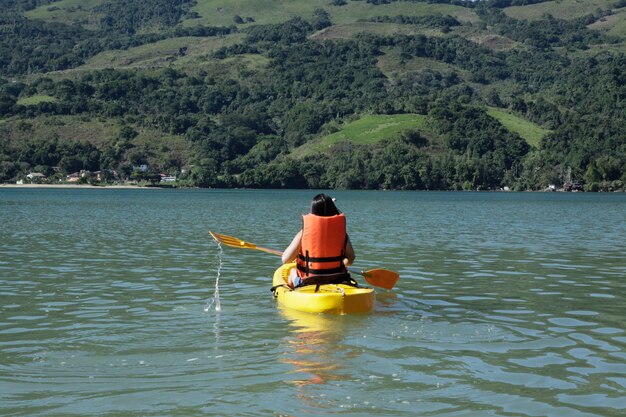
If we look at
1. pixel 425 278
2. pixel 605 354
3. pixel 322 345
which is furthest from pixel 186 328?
pixel 425 278

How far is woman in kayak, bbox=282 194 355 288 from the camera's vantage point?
53.9ft

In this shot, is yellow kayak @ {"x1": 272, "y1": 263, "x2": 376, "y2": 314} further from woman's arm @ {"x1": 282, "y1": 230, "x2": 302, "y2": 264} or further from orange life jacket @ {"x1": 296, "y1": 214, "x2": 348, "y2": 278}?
woman's arm @ {"x1": 282, "y1": 230, "x2": 302, "y2": 264}

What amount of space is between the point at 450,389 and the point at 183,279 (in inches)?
534

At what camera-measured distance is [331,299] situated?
16250 mm

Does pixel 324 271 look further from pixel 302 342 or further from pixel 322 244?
pixel 302 342

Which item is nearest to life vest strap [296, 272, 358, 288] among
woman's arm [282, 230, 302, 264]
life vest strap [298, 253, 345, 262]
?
life vest strap [298, 253, 345, 262]

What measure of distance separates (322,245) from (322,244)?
20mm

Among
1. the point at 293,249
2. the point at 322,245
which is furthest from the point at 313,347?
the point at 293,249

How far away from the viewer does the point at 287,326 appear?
15.7m

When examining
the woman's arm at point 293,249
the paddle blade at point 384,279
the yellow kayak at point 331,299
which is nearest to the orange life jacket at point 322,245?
the woman's arm at point 293,249

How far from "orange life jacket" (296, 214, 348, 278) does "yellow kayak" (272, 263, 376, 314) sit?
1.29 feet

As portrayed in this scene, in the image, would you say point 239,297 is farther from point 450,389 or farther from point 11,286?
point 450,389

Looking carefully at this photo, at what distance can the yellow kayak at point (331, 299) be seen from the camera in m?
16.3

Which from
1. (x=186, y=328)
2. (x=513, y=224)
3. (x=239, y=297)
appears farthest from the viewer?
(x=513, y=224)
